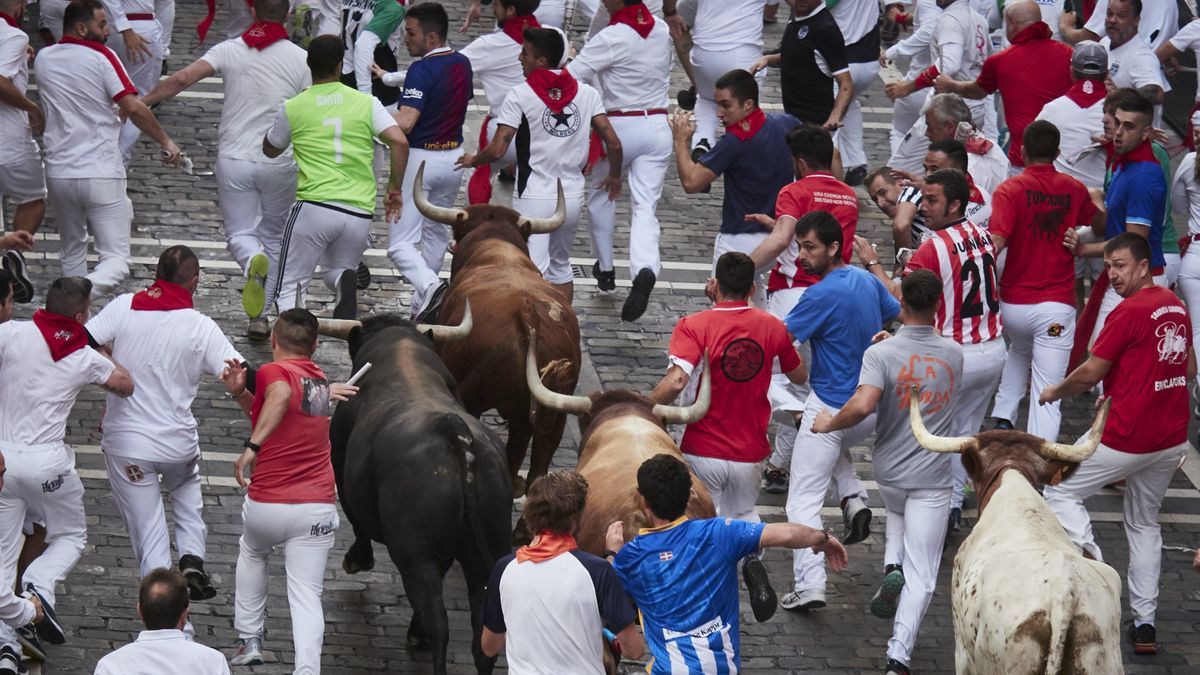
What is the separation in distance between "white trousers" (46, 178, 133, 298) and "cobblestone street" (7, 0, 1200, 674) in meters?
0.87

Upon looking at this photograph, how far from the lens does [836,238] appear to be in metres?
11.3

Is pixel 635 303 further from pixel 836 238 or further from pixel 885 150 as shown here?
pixel 885 150

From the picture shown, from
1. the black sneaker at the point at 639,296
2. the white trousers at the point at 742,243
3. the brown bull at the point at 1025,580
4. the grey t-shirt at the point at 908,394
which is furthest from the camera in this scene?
the black sneaker at the point at 639,296

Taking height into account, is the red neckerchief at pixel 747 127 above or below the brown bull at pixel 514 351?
above

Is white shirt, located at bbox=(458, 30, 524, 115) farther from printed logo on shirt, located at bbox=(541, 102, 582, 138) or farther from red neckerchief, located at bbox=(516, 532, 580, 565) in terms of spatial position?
red neckerchief, located at bbox=(516, 532, 580, 565)

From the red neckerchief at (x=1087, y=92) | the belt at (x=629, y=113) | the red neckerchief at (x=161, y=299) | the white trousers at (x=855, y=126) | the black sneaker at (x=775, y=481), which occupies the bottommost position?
the black sneaker at (x=775, y=481)

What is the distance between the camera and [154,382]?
34.8ft

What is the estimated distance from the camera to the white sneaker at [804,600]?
11398 mm

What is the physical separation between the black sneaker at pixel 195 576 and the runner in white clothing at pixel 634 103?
18.5 feet

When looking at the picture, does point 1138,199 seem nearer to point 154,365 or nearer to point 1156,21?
point 1156,21

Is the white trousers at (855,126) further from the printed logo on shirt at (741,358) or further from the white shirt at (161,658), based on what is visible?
the white shirt at (161,658)

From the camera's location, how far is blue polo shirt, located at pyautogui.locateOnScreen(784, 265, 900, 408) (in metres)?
11.2

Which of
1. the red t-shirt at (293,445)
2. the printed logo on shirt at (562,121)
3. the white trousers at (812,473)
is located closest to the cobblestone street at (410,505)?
the white trousers at (812,473)

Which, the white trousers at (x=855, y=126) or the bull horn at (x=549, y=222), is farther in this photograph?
the white trousers at (x=855, y=126)
